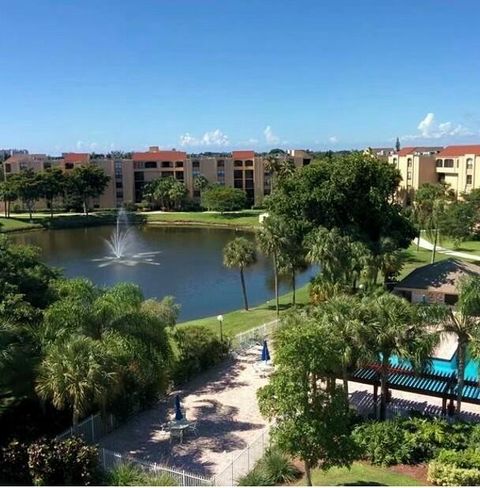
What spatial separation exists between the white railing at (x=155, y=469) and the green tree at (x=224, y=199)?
7625 cm

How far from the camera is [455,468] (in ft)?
50.3

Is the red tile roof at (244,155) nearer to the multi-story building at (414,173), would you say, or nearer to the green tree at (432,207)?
the multi-story building at (414,173)

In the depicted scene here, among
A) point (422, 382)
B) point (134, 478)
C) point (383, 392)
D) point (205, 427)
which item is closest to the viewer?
point (134, 478)

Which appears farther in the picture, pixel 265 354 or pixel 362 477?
pixel 265 354

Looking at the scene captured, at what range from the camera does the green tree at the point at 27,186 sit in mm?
88000

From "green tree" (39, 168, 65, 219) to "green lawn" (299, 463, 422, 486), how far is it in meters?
81.0

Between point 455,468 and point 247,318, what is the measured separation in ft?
64.3

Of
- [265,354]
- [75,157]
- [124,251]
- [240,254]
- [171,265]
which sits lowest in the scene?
[171,265]

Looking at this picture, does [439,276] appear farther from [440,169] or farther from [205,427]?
[440,169]

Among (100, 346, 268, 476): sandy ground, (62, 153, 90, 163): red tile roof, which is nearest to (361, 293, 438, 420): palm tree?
(100, 346, 268, 476): sandy ground

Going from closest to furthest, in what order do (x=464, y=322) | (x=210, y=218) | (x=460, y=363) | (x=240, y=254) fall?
1. (x=464, y=322)
2. (x=460, y=363)
3. (x=240, y=254)
4. (x=210, y=218)

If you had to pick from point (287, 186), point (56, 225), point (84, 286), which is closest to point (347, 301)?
point (84, 286)

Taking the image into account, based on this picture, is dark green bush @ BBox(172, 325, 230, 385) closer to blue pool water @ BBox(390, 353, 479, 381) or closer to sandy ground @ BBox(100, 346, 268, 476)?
sandy ground @ BBox(100, 346, 268, 476)

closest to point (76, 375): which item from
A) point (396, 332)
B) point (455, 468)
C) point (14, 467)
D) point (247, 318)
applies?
point (14, 467)
